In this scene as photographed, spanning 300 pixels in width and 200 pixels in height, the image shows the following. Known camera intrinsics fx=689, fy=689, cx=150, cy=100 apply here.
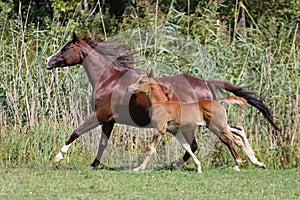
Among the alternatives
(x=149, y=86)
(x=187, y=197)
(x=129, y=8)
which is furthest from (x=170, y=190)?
(x=129, y=8)

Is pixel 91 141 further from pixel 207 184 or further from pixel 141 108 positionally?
pixel 207 184

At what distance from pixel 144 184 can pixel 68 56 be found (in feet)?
9.57

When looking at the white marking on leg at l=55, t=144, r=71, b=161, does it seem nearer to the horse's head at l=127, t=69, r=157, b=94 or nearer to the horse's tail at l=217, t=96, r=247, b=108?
the horse's head at l=127, t=69, r=157, b=94

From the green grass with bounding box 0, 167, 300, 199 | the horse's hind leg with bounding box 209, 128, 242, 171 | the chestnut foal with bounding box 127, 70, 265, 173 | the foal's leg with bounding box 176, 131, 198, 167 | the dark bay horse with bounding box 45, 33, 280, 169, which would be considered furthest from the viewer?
the foal's leg with bounding box 176, 131, 198, 167

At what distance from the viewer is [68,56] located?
36.2ft

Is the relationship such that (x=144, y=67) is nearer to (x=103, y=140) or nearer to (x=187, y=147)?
(x=103, y=140)

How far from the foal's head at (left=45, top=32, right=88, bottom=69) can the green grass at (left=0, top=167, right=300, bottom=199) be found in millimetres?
1684

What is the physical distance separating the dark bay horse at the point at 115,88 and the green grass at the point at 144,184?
0.75m

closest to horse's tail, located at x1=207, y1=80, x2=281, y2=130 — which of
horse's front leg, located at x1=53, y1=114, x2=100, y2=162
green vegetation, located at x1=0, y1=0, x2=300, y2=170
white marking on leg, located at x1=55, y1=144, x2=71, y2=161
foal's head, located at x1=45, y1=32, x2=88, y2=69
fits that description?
green vegetation, located at x1=0, y1=0, x2=300, y2=170

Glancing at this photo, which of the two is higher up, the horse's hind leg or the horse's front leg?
the horse's front leg

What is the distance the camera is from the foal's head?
11023 millimetres

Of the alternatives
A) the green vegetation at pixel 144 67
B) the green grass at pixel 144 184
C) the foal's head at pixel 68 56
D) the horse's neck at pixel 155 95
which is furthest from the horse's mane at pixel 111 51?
the green grass at pixel 144 184

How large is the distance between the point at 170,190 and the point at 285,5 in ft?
40.5

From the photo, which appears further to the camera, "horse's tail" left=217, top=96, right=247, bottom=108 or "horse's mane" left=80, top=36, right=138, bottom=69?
"horse's mane" left=80, top=36, right=138, bottom=69
